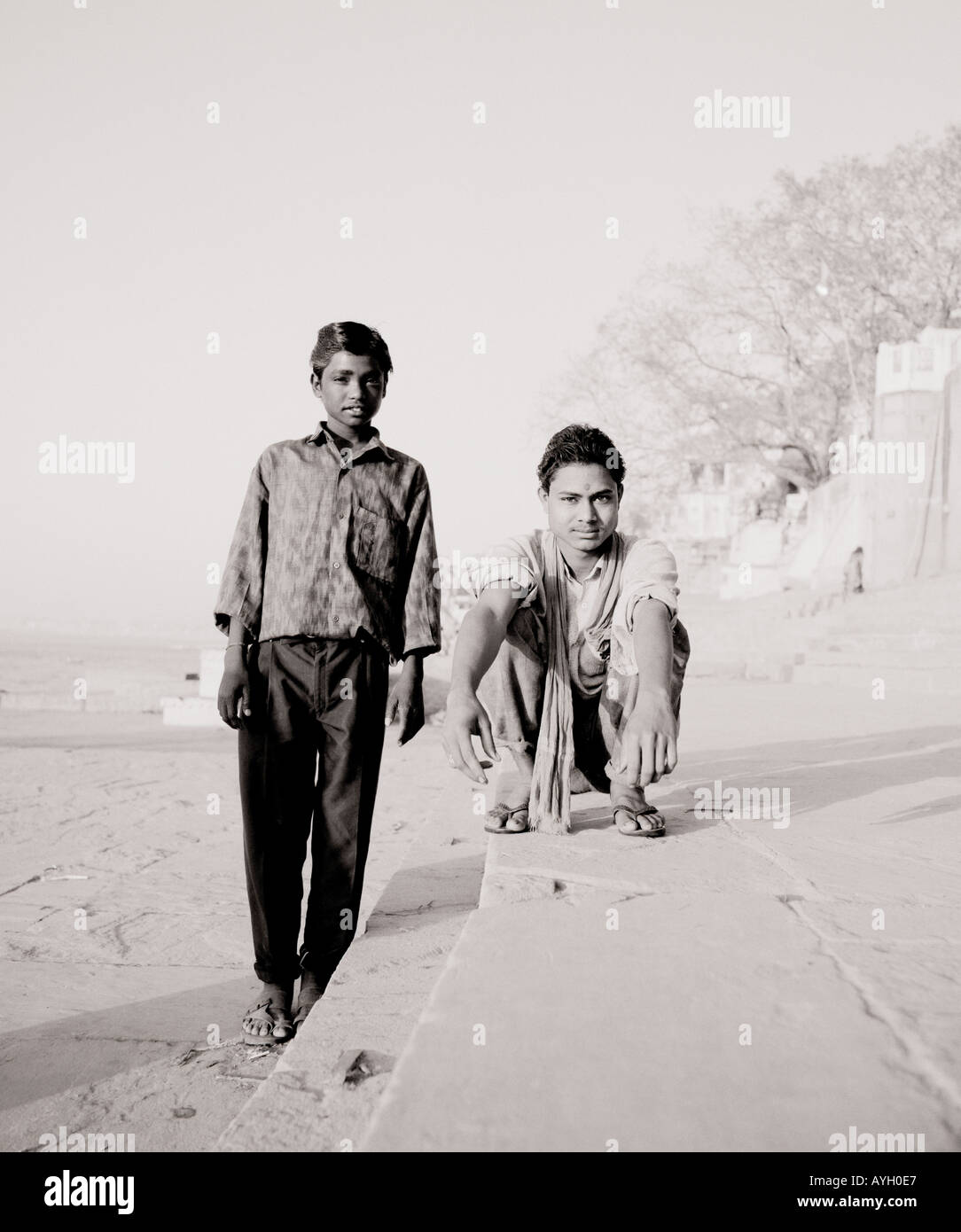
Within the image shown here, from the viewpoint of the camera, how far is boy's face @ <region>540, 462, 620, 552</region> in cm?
281

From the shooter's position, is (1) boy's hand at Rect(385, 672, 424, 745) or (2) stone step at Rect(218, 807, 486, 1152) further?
(1) boy's hand at Rect(385, 672, 424, 745)

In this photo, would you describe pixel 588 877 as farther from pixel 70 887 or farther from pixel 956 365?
pixel 956 365

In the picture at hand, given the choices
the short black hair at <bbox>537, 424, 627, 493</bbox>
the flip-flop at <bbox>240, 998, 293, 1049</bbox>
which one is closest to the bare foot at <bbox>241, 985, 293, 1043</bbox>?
the flip-flop at <bbox>240, 998, 293, 1049</bbox>

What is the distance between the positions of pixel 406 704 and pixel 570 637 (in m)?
0.65

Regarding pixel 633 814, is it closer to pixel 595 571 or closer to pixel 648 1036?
pixel 595 571

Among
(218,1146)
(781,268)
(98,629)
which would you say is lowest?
(98,629)

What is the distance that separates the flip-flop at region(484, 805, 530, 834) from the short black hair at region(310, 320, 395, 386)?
4.24 ft

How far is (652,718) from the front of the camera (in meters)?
2.34

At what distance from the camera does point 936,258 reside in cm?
2450

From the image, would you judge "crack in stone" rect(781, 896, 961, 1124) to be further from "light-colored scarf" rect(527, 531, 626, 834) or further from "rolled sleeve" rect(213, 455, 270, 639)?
"rolled sleeve" rect(213, 455, 270, 639)

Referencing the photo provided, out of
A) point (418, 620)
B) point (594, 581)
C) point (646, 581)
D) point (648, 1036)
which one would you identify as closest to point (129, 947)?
point (418, 620)

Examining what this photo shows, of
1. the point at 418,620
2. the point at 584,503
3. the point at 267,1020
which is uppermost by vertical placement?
the point at 584,503

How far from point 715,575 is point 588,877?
32713mm

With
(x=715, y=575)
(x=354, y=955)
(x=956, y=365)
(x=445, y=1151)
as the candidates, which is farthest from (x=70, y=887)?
(x=715, y=575)
